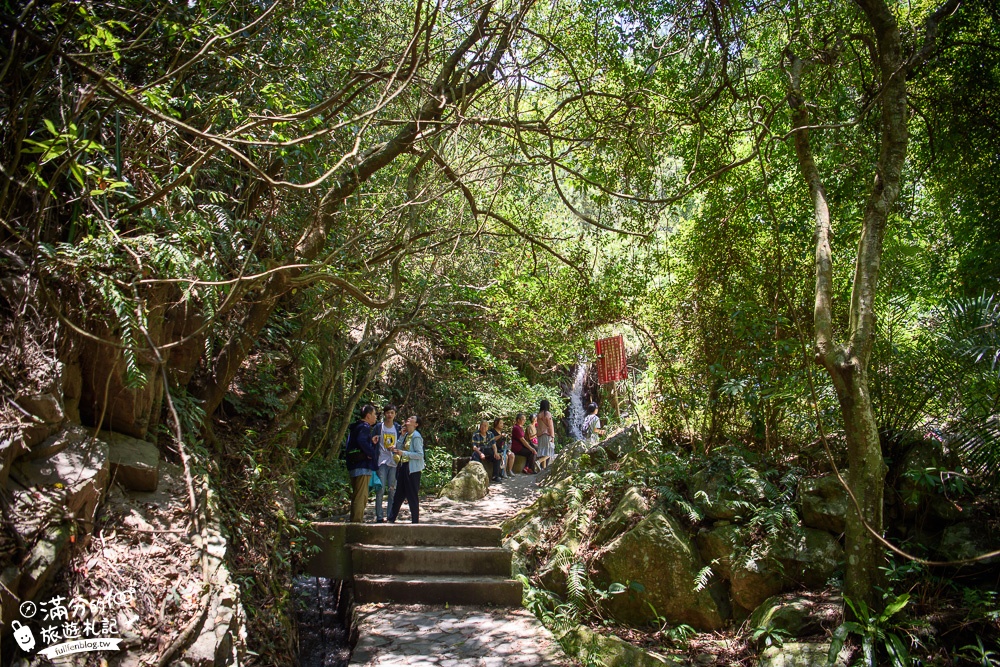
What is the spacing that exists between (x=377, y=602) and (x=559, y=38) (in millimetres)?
6775

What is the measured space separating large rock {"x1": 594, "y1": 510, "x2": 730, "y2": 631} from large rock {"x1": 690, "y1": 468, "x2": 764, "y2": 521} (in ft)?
1.54

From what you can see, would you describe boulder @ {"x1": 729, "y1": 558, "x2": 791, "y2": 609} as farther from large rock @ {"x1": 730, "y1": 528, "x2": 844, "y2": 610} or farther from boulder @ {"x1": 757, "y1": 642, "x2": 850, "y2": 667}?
boulder @ {"x1": 757, "y1": 642, "x2": 850, "y2": 667}

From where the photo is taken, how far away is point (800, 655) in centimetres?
624

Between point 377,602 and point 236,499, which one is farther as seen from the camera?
point 377,602

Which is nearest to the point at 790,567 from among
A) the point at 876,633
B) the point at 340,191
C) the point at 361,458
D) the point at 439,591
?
the point at 876,633

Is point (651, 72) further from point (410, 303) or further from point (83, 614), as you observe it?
point (83, 614)

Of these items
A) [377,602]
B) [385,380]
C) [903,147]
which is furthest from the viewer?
[385,380]

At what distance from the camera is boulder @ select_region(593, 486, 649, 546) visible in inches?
341

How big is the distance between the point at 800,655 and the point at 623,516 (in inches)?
112

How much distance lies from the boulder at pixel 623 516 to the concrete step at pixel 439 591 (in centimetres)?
159

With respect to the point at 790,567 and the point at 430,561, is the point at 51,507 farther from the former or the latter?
the point at 790,567

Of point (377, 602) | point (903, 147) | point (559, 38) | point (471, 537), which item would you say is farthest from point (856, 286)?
point (377, 602)

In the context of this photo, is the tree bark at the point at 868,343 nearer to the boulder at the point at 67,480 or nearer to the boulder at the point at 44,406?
the boulder at the point at 67,480

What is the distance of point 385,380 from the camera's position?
15.6 metres
